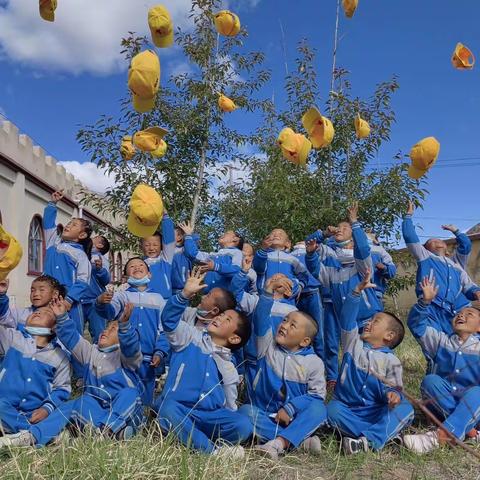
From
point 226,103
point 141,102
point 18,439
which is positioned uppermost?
point 226,103

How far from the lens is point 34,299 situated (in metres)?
3.96

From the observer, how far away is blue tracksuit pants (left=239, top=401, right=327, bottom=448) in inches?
132

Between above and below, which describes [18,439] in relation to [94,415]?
below

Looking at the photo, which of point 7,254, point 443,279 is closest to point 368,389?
point 443,279

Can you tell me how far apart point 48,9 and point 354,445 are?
3.72 m

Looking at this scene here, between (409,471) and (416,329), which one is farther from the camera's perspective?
(416,329)

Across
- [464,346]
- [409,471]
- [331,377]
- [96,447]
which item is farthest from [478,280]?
[96,447]

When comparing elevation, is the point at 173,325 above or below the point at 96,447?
above

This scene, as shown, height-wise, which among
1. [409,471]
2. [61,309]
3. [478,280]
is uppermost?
[478,280]

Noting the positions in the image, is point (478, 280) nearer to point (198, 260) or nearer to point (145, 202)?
point (198, 260)

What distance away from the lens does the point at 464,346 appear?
3885mm

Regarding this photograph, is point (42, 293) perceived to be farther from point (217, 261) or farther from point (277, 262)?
point (277, 262)

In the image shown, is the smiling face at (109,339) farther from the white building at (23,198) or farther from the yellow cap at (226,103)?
the white building at (23,198)

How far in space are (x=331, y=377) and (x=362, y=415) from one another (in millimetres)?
1792
